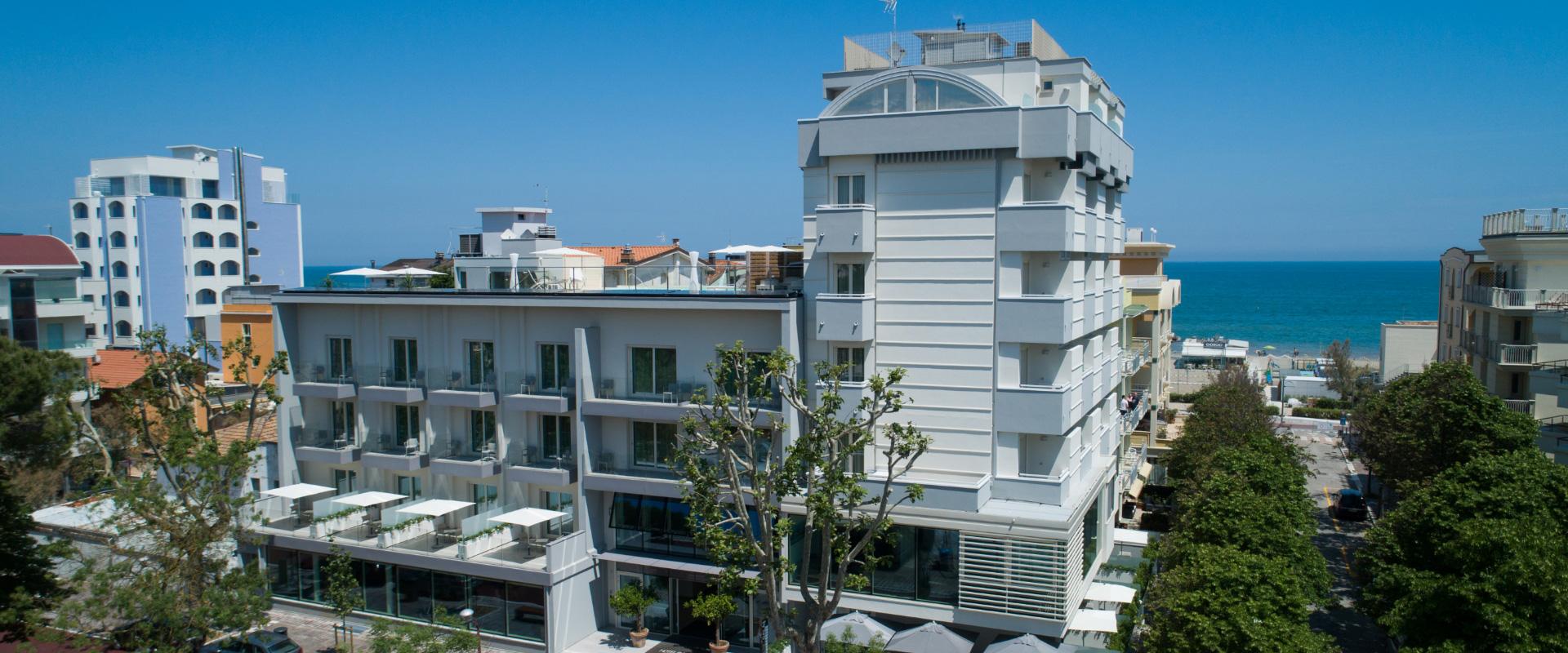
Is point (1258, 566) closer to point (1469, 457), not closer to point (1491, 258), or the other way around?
point (1469, 457)

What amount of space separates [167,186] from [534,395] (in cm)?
5915

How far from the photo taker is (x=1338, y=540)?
3975cm

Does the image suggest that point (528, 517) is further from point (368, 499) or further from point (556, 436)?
point (368, 499)

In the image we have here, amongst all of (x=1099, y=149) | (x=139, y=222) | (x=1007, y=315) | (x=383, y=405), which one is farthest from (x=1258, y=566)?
(x=139, y=222)

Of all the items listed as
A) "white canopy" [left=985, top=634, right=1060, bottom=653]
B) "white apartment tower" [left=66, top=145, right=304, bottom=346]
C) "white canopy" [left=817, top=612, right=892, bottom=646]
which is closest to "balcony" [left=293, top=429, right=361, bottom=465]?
"white canopy" [left=817, top=612, right=892, bottom=646]

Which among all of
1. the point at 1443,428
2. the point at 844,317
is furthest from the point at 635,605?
the point at 1443,428

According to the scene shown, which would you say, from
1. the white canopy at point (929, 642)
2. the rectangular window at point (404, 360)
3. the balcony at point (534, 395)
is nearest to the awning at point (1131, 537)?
the white canopy at point (929, 642)

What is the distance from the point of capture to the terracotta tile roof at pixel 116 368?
48.5 m

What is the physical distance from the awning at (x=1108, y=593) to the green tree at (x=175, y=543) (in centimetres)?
2195

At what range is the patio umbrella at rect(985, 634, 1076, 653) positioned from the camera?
77.9 ft

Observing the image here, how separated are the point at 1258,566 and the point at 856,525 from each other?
8653mm

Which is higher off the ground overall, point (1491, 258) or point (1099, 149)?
point (1099, 149)

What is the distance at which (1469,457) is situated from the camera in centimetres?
2970

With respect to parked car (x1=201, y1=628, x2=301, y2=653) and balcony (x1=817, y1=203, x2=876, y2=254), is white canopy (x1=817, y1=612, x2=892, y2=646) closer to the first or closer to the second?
balcony (x1=817, y1=203, x2=876, y2=254)
